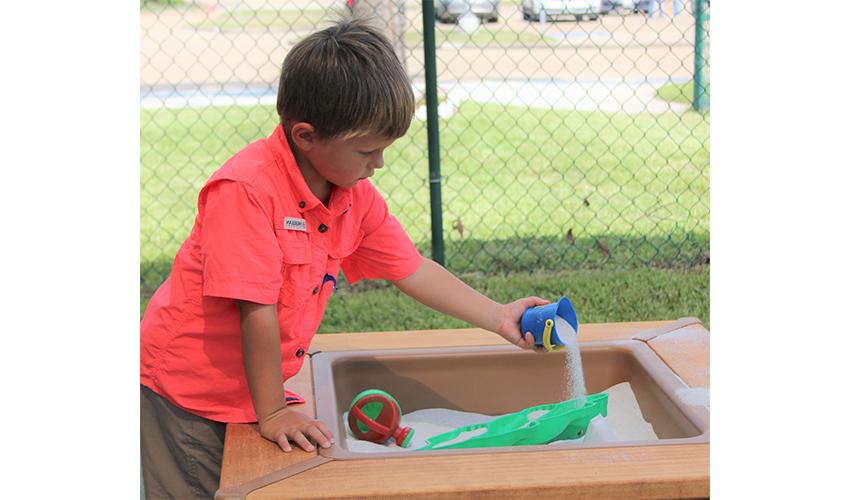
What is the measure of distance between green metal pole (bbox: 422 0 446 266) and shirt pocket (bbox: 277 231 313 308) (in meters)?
1.76

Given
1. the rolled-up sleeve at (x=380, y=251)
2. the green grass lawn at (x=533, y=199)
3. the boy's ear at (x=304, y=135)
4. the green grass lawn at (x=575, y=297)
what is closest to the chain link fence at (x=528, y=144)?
the green grass lawn at (x=533, y=199)

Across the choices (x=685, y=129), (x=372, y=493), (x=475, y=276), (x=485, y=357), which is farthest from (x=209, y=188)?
(x=685, y=129)

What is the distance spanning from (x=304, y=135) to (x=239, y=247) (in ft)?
0.65

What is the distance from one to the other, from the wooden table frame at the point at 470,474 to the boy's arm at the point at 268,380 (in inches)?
1.1

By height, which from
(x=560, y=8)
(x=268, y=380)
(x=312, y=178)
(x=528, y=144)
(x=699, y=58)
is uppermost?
(x=560, y=8)

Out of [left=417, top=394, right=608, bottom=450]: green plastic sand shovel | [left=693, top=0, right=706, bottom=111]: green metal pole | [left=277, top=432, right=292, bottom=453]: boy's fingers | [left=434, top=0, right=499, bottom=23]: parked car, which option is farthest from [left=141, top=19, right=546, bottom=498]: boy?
[left=434, top=0, right=499, bottom=23]: parked car

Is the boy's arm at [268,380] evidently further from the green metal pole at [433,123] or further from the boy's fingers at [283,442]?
the green metal pole at [433,123]

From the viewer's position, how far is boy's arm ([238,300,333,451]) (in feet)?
5.09

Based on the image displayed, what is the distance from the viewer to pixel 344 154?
1.57m

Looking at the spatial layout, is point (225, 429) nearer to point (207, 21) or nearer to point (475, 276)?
point (475, 276)

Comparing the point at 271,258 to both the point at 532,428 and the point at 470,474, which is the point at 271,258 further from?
the point at 532,428

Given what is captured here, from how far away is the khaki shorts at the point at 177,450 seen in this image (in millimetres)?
1732

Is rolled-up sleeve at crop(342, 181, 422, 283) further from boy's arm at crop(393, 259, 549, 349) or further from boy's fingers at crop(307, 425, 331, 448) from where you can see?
boy's fingers at crop(307, 425, 331, 448)

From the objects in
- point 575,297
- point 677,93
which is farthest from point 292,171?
point 677,93
